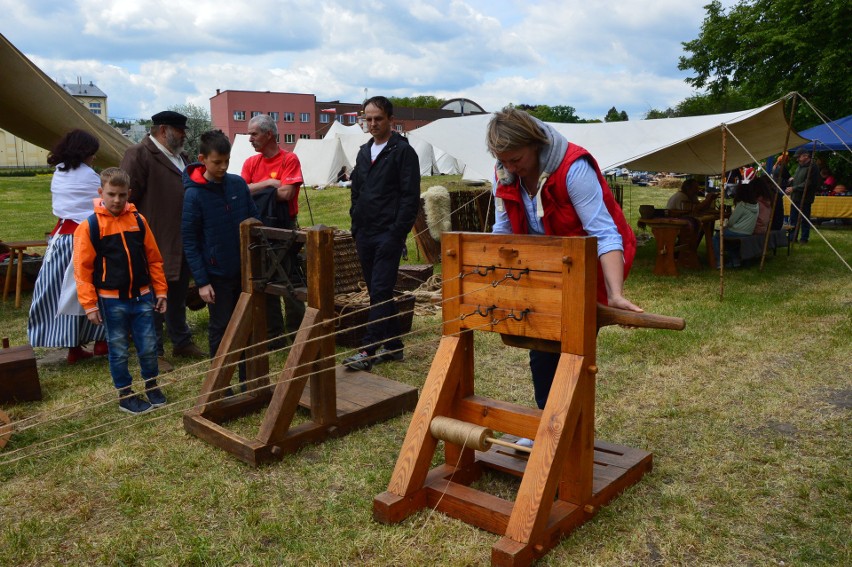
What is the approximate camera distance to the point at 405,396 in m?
3.97

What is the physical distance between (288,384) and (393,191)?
5.91 feet

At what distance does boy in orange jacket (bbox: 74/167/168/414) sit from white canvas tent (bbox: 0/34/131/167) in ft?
9.49

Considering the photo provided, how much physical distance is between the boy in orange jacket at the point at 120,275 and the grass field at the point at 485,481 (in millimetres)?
384

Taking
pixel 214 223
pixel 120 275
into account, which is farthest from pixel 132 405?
pixel 214 223

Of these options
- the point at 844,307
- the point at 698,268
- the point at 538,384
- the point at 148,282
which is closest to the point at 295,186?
the point at 148,282

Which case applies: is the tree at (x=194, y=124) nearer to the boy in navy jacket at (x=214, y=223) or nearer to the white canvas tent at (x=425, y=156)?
the white canvas tent at (x=425, y=156)

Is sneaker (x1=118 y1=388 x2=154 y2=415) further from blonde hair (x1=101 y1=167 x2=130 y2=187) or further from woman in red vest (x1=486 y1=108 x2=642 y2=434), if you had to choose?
woman in red vest (x1=486 y1=108 x2=642 y2=434)

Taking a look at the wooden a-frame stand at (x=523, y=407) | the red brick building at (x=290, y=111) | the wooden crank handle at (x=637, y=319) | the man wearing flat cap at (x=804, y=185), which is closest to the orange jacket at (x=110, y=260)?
the wooden a-frame stand at (x=523, y=407)

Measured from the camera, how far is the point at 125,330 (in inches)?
155

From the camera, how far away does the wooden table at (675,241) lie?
8336 millimetres

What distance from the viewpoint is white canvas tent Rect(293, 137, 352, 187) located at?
85.3 ft

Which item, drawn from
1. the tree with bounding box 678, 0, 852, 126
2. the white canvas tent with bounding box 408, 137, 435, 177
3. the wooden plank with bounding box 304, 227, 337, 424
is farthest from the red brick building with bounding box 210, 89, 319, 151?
the wooden plank with bounding box 304, 227, 337, 424

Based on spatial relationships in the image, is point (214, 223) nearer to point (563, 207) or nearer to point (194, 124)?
point (563, 207)

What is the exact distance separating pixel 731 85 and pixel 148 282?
962 inches
